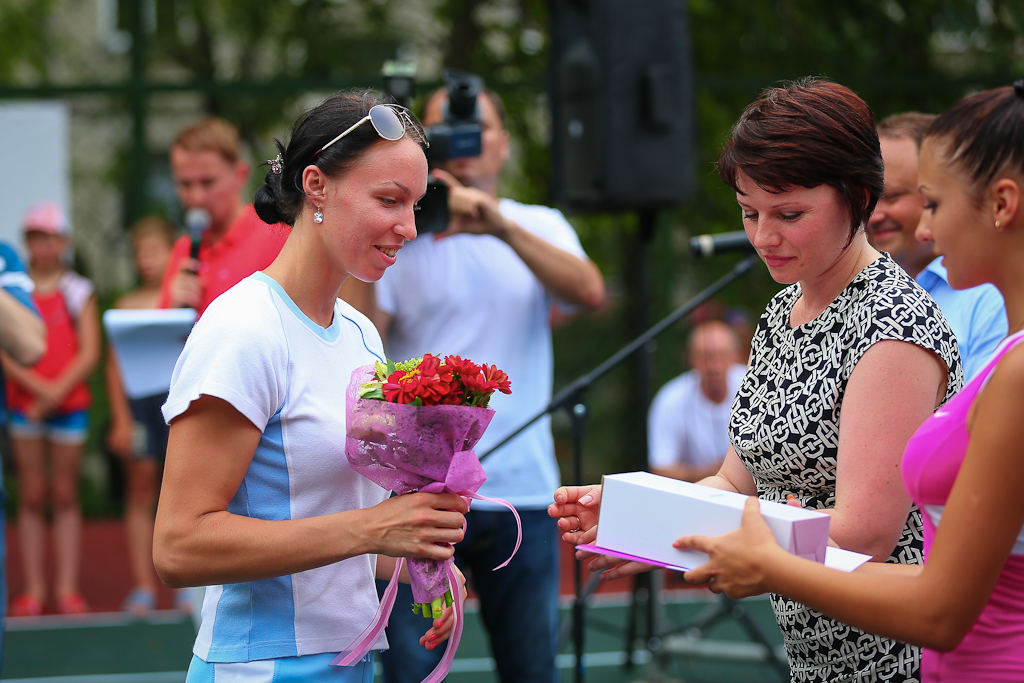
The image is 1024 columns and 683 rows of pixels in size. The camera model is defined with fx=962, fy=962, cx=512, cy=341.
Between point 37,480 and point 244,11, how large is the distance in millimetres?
4468

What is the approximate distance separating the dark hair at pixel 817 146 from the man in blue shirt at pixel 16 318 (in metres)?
2.37

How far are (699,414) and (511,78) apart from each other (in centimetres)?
354

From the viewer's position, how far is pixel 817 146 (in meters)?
1.71

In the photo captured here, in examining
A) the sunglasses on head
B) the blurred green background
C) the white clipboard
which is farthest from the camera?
the blurred green background

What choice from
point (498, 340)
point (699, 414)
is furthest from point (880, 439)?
point (699, 414)

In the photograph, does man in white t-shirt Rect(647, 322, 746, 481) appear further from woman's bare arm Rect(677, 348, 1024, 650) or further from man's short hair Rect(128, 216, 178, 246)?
woman's bare arm Rect(677, 348, 1024, 650)

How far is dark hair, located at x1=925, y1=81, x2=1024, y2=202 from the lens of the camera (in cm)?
154

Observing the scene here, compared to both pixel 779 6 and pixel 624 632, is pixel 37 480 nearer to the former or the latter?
pixel 624 632

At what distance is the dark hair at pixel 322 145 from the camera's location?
5.99 ft

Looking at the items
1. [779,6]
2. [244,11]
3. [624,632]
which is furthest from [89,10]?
[624,632]

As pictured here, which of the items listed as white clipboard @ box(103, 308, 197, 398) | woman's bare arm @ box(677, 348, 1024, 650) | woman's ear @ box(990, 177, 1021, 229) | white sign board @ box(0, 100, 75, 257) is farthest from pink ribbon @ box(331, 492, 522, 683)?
white sign board @ box(0, 100, 75, 257)

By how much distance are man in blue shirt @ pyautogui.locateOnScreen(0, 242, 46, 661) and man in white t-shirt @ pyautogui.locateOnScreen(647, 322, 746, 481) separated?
142 inches

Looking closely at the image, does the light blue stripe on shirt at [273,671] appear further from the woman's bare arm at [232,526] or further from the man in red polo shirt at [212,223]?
the man in red polo shirt at [212,223]

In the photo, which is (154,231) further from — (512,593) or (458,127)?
(512,593)
